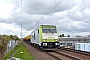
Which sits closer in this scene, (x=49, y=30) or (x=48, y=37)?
(x=48, y=37)

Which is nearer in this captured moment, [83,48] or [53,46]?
[53,46]

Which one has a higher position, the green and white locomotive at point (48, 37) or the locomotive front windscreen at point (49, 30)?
the locomotive front windscreen at point (49, 30)

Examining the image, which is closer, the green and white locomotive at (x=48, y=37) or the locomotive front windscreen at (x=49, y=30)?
the green and white locomotive at (x=48, y=37)

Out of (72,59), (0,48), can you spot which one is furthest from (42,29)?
(0,48)

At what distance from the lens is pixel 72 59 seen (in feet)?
60.7

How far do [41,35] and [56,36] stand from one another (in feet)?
6.66

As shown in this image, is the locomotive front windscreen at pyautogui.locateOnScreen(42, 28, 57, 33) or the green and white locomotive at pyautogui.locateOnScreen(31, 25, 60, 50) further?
the locomotive front windscreen at pyautogui.locateOnScreen(42, 28, 57, 33)

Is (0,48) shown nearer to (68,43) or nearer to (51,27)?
(51,27)

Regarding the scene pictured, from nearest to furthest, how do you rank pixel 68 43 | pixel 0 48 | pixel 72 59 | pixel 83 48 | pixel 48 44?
pixel 0 48
pixel 72 59
pixel 48 44
pixel 83 48
pixel 68 43

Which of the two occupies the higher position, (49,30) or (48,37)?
(49,30)

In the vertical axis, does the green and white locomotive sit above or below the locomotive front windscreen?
below

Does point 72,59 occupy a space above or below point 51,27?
below

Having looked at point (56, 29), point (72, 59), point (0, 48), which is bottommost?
point (72, 59)

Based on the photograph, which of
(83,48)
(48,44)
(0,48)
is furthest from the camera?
(83,48)
